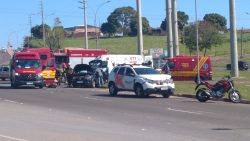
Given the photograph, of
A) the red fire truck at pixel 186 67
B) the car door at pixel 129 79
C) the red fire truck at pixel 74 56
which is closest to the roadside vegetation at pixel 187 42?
the red fire truck at pixel 74 56

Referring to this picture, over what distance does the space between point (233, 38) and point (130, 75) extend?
64.8ft

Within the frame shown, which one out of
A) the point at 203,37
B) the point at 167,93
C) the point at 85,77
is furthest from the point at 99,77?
the point at 203,37

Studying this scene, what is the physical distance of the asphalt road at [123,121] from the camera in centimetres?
1620

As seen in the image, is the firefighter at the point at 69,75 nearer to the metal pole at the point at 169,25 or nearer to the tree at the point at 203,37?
the metal pole at the point at 169,25

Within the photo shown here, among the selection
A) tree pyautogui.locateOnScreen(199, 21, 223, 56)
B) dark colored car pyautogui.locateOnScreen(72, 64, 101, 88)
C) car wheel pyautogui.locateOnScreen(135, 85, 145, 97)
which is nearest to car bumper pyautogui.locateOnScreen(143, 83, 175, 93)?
car wheel pyautogui.locateOnScreen(135, 85, 145, 97)

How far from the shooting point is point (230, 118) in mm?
21250

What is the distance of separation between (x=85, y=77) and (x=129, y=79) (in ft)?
40.6

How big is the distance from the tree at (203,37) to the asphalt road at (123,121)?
74460 mm

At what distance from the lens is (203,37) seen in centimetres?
10869

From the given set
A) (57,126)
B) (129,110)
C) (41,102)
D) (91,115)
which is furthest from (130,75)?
(57,126)

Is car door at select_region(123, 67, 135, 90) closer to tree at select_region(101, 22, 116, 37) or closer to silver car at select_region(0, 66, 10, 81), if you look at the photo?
silver car at select_region(0, 66, 10, 81)

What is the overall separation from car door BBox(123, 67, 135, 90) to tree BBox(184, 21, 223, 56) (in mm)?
68988

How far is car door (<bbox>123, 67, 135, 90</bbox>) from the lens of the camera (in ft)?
111

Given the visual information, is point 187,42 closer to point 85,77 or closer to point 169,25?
point 169,25
